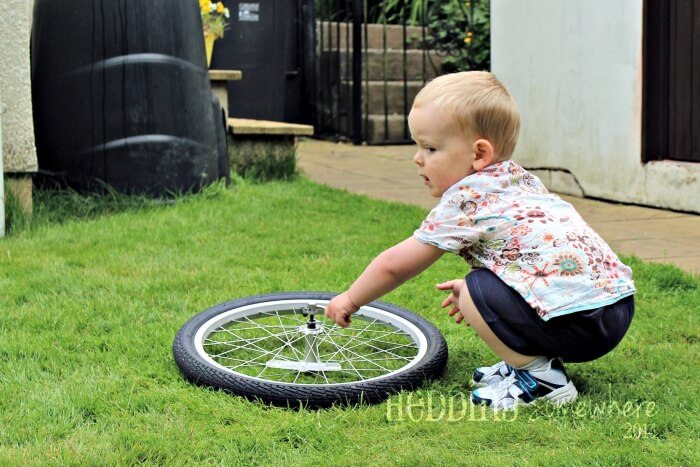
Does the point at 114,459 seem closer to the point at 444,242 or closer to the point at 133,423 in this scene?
the point at 133,423

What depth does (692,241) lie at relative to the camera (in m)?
4.61

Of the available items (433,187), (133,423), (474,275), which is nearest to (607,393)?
(474,275)

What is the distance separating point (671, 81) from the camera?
5.47 meters

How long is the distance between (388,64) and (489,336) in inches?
309

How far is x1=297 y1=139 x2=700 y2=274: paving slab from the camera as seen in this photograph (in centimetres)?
446

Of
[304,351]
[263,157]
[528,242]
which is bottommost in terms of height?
[304,351]

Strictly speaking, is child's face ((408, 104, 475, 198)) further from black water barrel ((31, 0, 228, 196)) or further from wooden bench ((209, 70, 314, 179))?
wooden bench ((209, 70, 314, 179))

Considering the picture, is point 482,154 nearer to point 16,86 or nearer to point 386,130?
point 16,86

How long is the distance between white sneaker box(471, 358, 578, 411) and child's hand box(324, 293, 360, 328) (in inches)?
15.1

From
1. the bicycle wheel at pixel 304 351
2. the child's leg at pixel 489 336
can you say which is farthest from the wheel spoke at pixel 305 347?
the child's leg at pixel 489 336

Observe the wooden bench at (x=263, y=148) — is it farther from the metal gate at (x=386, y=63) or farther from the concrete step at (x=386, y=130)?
the concrete step at (x=386, y=130)

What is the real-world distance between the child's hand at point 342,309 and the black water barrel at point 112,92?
3047 millimetres

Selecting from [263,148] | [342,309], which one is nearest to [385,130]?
[263,148]

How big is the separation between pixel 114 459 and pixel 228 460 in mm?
242
